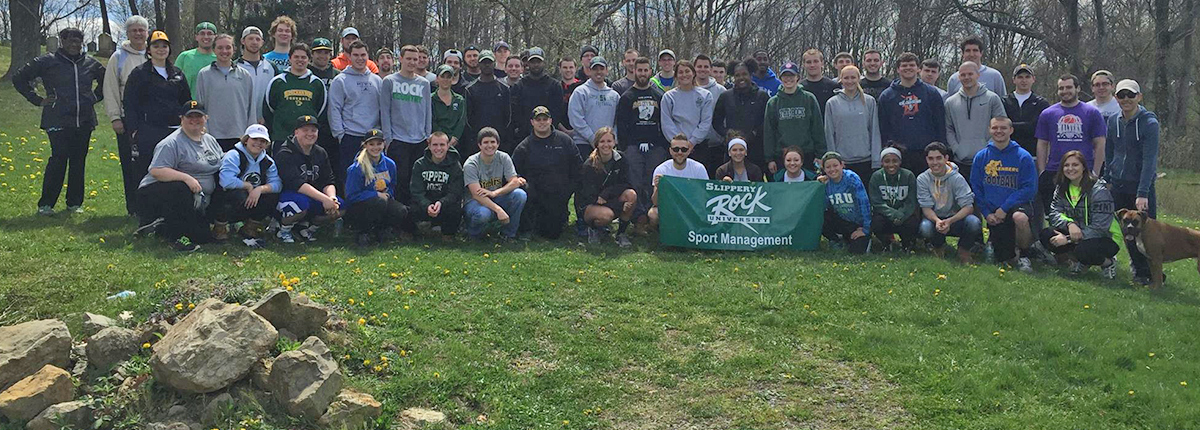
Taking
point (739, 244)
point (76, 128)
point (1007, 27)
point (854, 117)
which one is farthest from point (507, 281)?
point (1007, 27)

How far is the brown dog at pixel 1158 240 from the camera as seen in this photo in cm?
860

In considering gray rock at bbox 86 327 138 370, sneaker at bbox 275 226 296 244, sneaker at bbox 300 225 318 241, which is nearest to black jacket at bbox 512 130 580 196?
sneaker at bbox 300 225 318 241

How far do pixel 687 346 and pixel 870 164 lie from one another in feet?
15.6

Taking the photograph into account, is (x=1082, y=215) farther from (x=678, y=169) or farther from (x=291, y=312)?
(x=291, y=312)

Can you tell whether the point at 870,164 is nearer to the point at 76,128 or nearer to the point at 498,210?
the point at 498,210

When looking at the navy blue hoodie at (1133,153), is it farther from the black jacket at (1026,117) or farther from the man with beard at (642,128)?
the man with beard at (642,128)

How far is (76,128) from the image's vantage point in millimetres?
9555

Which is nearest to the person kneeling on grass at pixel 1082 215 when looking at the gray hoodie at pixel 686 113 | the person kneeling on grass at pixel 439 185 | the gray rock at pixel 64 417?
the gray hoodie at pixel 686 113

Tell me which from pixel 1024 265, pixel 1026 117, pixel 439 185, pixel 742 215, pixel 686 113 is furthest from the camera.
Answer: pixel 686 113

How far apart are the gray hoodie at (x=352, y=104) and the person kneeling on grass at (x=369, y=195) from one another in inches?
25.6

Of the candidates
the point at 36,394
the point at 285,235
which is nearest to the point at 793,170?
the point at 285,235

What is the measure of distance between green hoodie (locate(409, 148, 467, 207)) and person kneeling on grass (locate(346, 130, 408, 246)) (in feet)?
1.14

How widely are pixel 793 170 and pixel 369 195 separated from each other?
4.90 m

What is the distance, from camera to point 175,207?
8258mm
